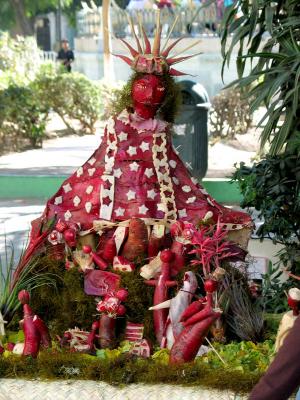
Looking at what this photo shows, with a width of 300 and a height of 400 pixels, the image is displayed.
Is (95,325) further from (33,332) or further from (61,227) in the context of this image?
(61,227)

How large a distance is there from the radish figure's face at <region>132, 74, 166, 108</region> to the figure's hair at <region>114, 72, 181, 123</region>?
39mm

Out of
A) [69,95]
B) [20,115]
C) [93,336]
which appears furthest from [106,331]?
[69,95]

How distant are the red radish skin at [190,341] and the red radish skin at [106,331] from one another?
44 centimetres

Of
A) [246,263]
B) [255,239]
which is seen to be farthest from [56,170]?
[246,263]

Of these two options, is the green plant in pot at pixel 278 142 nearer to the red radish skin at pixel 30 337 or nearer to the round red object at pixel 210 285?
the round red object at pixel 210 285

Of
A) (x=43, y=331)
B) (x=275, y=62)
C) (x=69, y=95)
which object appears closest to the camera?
(x=43, y=331)

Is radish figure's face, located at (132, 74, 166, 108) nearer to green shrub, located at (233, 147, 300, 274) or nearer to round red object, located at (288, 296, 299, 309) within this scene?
green shrub, located at (233, 147, 300, 274)

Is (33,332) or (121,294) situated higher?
(121,294)

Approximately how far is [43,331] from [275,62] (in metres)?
2.43

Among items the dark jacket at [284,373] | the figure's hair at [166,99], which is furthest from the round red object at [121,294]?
the dark jacket at [284,373]

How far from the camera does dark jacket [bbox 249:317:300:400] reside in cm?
254

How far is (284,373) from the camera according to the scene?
8.46 ft

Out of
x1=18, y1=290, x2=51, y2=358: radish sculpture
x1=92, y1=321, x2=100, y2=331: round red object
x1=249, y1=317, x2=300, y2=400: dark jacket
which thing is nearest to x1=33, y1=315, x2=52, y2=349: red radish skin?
x1=18, y1=290, x2=51, y2=358: radish sculpture

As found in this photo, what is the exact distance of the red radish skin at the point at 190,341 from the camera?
4180mm
